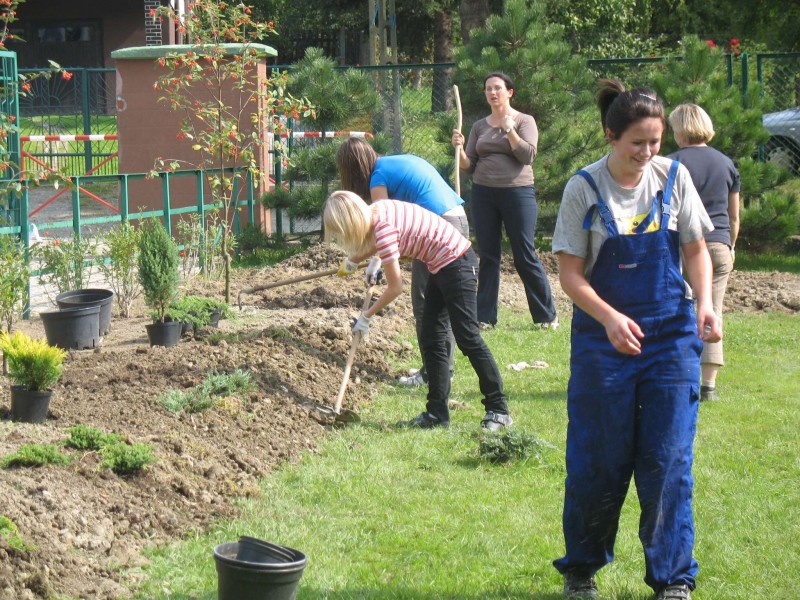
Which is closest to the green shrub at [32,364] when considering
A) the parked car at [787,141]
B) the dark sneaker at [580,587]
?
the dark sneaker at [580,587]

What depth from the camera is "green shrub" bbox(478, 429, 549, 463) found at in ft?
18.8

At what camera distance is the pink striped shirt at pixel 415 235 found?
568cm

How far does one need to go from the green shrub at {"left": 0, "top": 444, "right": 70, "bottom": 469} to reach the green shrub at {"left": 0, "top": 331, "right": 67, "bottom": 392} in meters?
1.00

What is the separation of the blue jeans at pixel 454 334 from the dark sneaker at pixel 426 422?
27 mm

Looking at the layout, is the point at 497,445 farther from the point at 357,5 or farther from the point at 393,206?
the point at 357,5

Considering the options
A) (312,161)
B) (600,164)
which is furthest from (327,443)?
(312,161)

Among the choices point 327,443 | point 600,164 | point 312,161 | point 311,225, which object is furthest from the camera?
point 311,225

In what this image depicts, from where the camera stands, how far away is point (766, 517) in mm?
4887

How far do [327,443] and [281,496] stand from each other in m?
0.96

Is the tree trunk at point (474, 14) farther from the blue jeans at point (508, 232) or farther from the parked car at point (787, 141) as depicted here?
the blue jeans at point (508, 232)

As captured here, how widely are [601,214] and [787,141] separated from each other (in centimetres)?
1177

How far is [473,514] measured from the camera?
197 inches

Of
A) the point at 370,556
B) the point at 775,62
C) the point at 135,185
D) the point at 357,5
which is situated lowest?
the point at 370,556

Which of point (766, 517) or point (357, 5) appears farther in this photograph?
point (357, 5)
